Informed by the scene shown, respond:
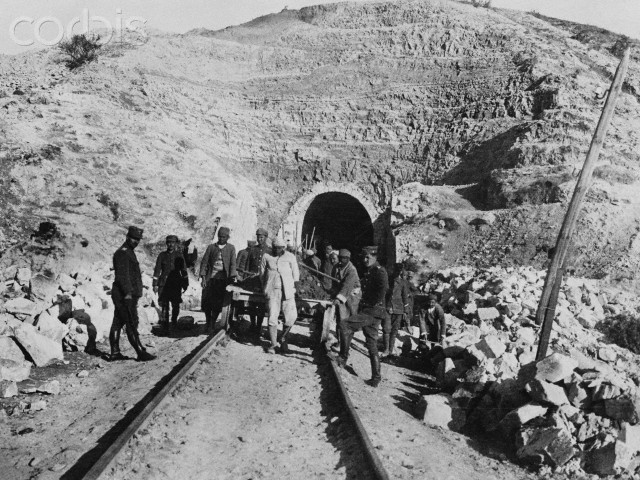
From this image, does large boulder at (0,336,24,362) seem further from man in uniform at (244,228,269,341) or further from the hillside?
the hillside

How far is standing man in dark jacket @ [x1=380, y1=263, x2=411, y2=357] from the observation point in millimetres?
8812

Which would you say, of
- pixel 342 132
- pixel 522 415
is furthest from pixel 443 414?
pixel 342 132

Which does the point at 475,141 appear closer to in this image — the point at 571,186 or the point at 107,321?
the point at 571,186

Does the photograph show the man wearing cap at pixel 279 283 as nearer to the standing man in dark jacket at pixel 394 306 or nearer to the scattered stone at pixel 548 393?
the standing man in dark jacket at pixel 394 306

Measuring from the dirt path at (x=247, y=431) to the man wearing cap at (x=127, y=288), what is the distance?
1146mm

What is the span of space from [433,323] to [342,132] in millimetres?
16163

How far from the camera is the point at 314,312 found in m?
9.05

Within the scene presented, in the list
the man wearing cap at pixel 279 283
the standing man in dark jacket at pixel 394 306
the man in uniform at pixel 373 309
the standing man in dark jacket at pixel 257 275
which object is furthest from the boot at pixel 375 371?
the standing man in dark jacket at pixel 257 275

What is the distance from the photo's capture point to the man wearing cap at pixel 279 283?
776 centimetres

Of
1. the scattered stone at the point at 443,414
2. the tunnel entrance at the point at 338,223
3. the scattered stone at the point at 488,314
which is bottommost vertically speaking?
the tunnel entrance at the point at 338,223

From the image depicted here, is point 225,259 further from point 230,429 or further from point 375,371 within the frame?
point 230,429

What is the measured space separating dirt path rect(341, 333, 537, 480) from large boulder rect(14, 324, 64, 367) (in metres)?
4.10

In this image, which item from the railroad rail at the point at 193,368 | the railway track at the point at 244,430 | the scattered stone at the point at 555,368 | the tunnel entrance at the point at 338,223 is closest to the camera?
the railroad rail at the point at 193,368

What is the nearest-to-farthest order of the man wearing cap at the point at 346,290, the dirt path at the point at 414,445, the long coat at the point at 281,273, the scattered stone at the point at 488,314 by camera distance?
the dirt path at the point at 414,445
the man wearing cap at the point at 346,290
the long coat at the point at 281,273
the scattered stone at the point at 488,314
